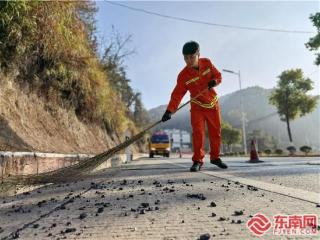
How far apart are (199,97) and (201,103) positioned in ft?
0.37

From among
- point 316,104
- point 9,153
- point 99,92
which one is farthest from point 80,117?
point 316,104

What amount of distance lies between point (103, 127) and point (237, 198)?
58.2 feet

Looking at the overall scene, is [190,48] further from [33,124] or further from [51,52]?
[51,52]

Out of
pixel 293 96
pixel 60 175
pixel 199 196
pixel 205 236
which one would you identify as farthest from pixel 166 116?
pixel 293 96

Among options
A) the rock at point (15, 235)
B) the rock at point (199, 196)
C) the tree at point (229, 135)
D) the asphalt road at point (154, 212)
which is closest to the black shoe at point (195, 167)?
the asphalt road at point (154, 212)

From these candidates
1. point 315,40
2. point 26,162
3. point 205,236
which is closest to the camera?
point 205,236

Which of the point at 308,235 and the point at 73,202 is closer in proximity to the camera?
the point at 308,235

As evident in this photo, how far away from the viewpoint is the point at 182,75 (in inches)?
300

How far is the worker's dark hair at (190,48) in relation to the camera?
7361 mm

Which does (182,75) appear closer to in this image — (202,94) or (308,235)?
(202,94)

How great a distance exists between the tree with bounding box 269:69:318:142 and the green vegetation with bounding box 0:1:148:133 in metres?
27.3

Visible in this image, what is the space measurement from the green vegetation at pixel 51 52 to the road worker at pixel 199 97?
11.1 ft

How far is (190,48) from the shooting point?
738 cm

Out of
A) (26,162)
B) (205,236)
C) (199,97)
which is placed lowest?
(205,236)
